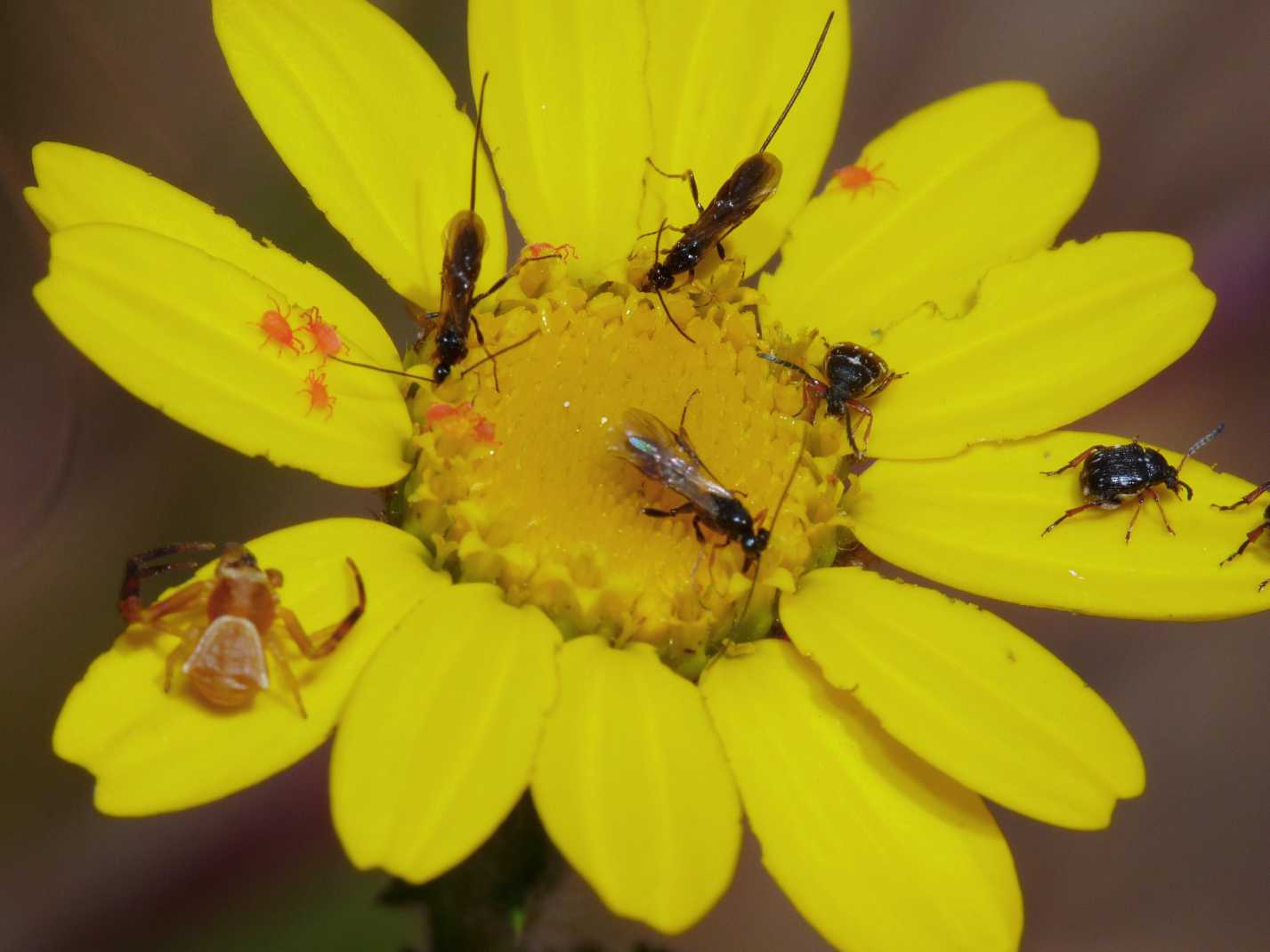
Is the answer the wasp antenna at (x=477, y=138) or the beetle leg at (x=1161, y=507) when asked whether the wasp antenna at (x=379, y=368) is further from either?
the beetle leg at (x=1161, y=507)

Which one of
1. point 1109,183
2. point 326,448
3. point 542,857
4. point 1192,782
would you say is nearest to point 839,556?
point 542,857

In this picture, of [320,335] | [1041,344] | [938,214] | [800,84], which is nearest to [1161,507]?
[1041,344]

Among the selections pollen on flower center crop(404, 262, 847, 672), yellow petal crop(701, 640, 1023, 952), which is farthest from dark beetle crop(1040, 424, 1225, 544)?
yellow petal crop(701, 640, 1023, 952)

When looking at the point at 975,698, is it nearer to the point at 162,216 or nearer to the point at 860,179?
the point at 860,179

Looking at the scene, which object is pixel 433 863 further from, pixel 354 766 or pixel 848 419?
pixel 848 419

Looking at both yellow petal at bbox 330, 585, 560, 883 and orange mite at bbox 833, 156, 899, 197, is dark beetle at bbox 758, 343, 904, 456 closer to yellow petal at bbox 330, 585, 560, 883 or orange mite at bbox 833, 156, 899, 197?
orange mite at bbox 833, 156, 899, 197

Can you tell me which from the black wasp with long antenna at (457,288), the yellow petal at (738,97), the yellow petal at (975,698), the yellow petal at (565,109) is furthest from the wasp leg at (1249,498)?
the black wasp with long antenna at (457,288)
